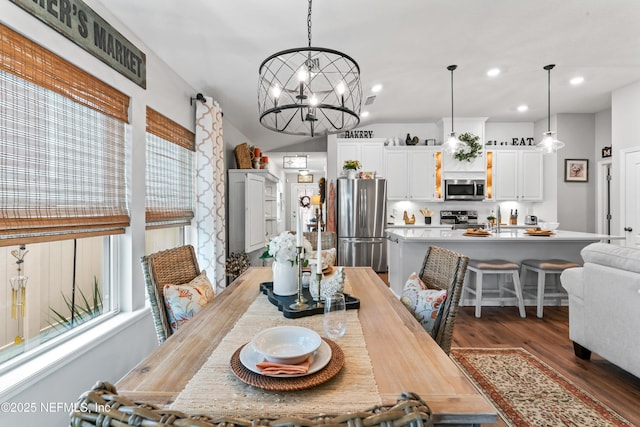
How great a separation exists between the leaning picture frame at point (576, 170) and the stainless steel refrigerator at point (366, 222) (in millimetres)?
3283

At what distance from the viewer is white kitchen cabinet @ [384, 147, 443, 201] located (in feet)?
19.4

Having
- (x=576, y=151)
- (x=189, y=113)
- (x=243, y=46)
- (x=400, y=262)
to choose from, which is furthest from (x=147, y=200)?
(x=576, y=151)

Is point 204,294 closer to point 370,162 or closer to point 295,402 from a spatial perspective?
point 295,402

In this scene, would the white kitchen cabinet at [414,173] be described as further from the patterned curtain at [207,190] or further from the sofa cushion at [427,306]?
the sofa cushion at [427,306]

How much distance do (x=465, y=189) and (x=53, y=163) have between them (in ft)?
19.0

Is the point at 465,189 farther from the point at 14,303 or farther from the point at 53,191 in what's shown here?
the point at 14,303

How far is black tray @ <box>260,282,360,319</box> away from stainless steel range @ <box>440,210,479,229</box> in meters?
4.90

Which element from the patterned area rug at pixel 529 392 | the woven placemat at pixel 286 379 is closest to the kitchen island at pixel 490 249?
the patterned area rug at pixel 529 392

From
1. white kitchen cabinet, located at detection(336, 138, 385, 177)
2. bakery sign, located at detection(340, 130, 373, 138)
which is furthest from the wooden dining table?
bakery sign, located at detection(340, 130, 373, 138)

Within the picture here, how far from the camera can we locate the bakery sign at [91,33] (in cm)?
157

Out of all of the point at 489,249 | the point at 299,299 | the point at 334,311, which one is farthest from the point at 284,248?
the point at 489,249

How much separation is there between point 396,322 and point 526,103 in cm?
524

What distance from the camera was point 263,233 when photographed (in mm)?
4785

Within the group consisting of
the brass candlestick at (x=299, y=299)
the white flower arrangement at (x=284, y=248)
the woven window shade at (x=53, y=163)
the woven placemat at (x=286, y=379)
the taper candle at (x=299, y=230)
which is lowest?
the woven placemat at (x=286, y=379)
